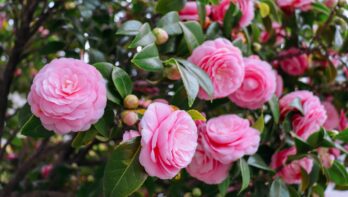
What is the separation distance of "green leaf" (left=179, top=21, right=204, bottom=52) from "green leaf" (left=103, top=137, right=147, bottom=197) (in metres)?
0.22

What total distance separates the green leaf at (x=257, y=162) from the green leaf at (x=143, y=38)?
10.5 inches

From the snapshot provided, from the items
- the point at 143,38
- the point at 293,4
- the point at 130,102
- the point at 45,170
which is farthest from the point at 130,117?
the point at 45,170

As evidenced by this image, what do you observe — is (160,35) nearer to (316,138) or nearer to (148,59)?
(148,59)

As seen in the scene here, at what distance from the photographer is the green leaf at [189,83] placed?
0.64 metres

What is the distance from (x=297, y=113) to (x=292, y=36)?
264 millimetres

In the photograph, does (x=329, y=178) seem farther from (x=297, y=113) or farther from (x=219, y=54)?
(x=219, y=54)

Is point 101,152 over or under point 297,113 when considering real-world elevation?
under

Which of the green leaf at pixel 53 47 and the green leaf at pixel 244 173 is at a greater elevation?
the green leaf at pixel 53 47

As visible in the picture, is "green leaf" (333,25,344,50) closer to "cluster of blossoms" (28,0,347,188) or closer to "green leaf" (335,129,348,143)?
"cluster of blossoms" (28,0,347,188)

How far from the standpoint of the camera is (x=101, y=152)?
1339 mm

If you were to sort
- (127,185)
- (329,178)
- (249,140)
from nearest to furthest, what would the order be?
(127,185) → (249,140) → (329,178)

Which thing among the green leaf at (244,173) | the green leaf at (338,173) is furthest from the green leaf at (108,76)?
the green leaf at (338,173)

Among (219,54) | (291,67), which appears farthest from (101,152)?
(219,54)

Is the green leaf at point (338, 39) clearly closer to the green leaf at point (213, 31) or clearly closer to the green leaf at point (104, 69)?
the green leaf at point (213, 31)
